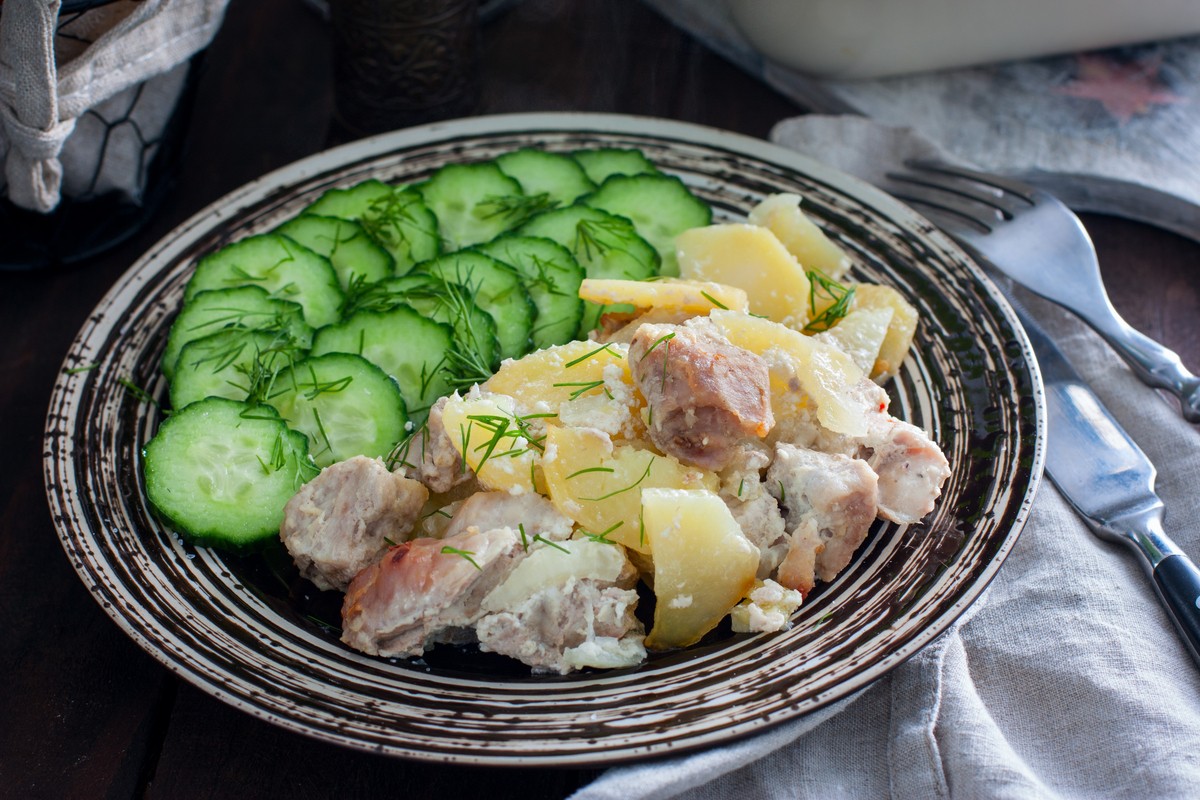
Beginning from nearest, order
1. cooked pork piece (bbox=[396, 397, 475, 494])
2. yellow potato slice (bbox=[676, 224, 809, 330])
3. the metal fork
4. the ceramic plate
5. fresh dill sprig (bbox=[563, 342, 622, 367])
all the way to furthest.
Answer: the ceramic plate, cooked pork piece (bbox=[396, 397, 475, 494]), fresh dill sprig (bbox=[563, 342, 622, 367]), yellow potato slice (bbox=[676, 224, 809, 330]), the metal fork

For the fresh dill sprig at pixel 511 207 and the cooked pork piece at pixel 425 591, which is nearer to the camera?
the cooked pork piece at pixel 425 591

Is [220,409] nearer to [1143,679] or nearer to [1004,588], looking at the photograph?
[1004,588]

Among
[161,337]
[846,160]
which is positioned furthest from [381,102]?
[846,160]

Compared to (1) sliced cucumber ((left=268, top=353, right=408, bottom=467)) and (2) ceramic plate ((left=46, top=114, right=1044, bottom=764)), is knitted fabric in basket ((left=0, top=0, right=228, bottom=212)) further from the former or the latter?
(1) sliced cucumber ((left=268, top=353, right=408, bottom=467))

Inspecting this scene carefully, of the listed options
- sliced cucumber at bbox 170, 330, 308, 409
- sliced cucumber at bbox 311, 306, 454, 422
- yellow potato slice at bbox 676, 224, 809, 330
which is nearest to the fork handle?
yellow potato slice at bbox 676, 224, 809, 330

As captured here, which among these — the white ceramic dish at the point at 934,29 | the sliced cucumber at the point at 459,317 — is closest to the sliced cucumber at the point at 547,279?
the sliced cucumber at the point at 459,317

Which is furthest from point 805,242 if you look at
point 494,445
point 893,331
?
point 494,445

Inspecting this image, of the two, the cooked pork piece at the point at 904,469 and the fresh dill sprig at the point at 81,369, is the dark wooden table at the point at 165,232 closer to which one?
the fresh dill sprig at the point at 81,369
